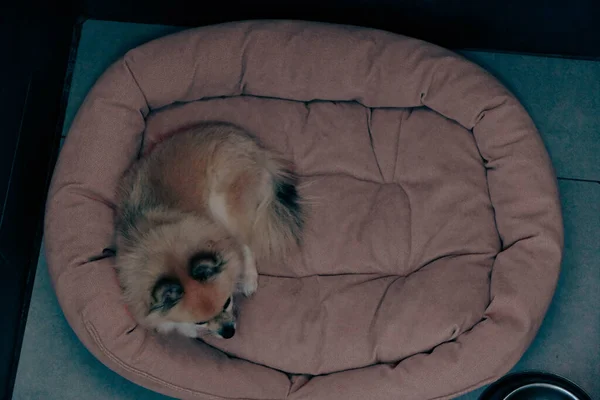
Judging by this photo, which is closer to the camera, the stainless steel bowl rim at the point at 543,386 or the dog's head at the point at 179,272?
the dog's head at the point at 179,272

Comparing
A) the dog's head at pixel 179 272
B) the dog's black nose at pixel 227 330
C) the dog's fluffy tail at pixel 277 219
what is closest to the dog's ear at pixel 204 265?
the dog's head at pixel 179 272

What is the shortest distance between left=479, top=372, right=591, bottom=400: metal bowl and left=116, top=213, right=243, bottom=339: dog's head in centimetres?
132

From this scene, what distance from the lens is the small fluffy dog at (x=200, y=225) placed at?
218cm

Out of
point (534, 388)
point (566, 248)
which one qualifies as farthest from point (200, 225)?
point (566, 248)

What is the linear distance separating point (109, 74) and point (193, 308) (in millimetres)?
1393

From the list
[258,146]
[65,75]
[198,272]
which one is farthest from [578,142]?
[65,75]

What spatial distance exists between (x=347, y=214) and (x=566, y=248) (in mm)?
1188

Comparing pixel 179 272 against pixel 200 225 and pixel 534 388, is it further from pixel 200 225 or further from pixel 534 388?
pixel 534 388

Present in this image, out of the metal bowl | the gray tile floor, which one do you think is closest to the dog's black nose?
the gray tile floor

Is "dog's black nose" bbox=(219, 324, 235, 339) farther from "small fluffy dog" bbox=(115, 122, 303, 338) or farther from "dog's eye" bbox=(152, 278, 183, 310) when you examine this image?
"dog's eye" bbox=(152, 278, 183, 310)

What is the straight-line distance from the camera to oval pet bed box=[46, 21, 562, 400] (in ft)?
8.23

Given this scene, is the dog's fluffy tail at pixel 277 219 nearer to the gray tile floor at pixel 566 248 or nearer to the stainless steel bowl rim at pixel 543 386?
the gray tile floor at pixel 566 248

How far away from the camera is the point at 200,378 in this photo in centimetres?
251

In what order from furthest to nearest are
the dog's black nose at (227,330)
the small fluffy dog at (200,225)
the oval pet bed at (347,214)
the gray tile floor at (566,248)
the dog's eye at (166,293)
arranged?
1. the gray tile floor at (566,248)
2. the oval pet bed at (347,214)
3. the dog's black nose at (227,330)
4. the small fluffy dog at (200,225)
5. the dog's eye at (166,293)
